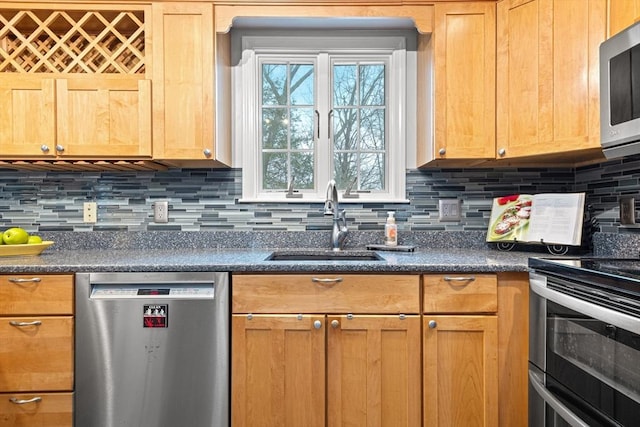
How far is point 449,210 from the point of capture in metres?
2.21

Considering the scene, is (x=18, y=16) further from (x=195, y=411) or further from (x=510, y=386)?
(x=510, y=386)

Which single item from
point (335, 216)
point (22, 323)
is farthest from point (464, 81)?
point (22, 323)

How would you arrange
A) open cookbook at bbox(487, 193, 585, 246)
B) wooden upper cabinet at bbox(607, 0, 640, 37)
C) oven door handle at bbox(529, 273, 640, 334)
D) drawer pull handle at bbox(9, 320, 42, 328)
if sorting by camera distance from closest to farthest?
1. oven door handle at bbox(529, 273, 640, 334)
2. wooden upper cabinet at bbox(607, 0, 640, 37)
3. drawer pull handle at bbox(9, 320, 42, 328)
4. open cookbook at bbox(487, 193, 585, 246)

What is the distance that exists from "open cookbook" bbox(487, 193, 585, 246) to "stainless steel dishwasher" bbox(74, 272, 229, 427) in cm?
141

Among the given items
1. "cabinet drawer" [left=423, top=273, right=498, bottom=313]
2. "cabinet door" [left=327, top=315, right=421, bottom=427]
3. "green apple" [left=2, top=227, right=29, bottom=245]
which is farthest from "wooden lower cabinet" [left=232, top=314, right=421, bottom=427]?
"green apple" [left=2, top=227, right=29, bottom=245]

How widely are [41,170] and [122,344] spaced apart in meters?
1.20

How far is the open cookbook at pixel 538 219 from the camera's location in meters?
1.84

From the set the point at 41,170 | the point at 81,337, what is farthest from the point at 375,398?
the point at 41,170

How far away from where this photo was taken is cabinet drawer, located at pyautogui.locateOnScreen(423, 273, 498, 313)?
1597mm

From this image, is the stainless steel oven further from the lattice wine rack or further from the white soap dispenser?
the lattice wine rack

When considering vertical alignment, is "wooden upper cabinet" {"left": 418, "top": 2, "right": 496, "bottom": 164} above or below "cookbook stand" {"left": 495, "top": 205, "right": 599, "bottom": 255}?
above

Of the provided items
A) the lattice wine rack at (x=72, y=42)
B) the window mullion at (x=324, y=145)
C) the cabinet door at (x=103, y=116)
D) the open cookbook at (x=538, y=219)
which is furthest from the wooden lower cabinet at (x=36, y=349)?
the open cookbook at (x=538, y=219)

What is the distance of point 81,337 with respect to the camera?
1.58 metres

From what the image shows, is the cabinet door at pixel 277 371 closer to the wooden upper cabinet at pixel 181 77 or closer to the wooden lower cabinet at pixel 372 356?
the wooden lower cabinet at pixel 372 356
